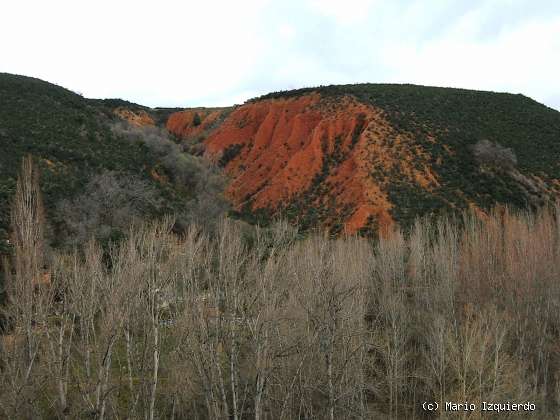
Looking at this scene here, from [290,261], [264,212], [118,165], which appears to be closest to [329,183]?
[264,212]

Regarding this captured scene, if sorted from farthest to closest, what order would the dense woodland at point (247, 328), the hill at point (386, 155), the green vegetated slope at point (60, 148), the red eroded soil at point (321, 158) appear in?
the red eroded soil at point (321, 158) < the hill at point (386, 155) < the green vegetated slope at point (60, 148) < the dense woodland at point (247, 328)

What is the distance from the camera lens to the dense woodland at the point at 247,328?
443 inches

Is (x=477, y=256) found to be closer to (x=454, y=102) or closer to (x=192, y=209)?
(x=192, y=209)

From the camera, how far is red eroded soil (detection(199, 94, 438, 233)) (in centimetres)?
4356

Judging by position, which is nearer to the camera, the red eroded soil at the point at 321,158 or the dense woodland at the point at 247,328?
the dense woodland at the point at 247,328

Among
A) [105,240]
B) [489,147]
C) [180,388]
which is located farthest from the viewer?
[489,147]

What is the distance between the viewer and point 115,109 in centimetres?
8138

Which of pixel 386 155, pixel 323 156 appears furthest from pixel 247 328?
pixel 323 156

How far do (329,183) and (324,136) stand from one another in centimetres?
954

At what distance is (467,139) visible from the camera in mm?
50219

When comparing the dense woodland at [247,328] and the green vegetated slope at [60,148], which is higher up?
the green vegetated slope at [60,148]

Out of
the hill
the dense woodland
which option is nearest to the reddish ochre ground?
the hill

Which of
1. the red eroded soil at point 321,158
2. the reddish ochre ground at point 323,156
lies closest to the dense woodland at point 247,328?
the reddish ochre ground at point 323,156

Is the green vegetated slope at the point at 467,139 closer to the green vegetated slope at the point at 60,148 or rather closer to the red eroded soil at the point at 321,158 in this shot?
the red eroded soil at the point at 321,158
